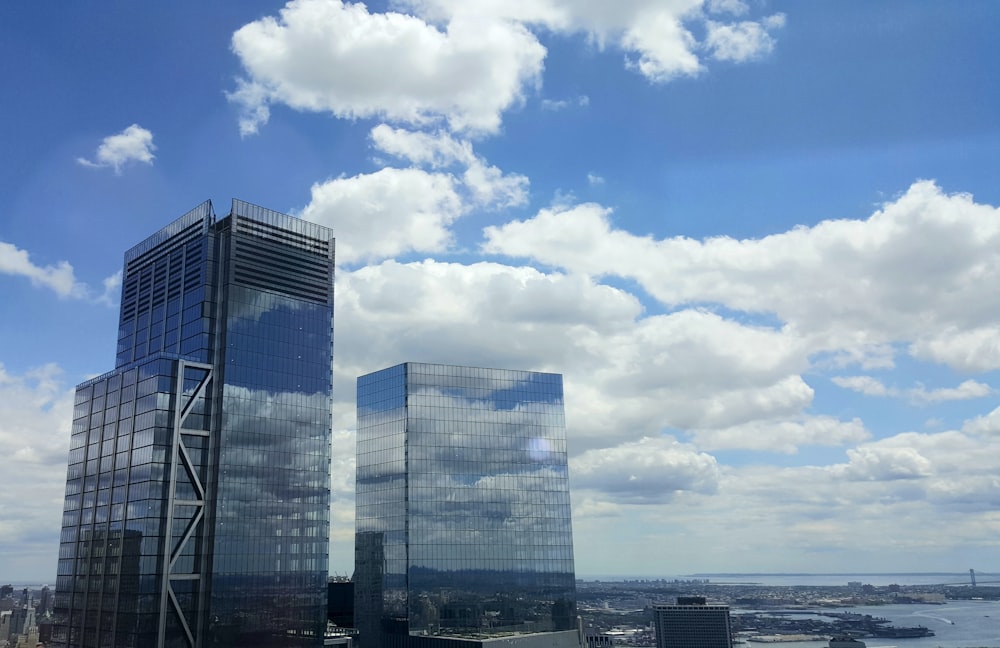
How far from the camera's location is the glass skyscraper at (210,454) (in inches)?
3799

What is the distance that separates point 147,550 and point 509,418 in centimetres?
7058

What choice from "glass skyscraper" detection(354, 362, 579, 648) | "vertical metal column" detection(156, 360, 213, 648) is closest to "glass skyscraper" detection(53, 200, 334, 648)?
"vertical metal column" detection(156, 360, 213, 648)

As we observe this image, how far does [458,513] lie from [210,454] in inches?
1946

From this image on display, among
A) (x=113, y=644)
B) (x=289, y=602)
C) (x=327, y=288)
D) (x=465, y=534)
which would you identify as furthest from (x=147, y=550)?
(x=465, y=534)

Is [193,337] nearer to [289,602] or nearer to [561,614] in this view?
[289,602]

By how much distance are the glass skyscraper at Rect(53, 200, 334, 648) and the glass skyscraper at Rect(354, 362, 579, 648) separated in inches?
887

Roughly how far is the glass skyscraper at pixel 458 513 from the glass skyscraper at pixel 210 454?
22.5m

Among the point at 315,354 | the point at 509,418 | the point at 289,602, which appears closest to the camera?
the point at 289,602

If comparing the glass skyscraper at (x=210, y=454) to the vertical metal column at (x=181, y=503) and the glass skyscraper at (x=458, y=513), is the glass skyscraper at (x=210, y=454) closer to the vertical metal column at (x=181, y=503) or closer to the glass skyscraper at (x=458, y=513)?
the vertical metal column at (x=181, y=503)

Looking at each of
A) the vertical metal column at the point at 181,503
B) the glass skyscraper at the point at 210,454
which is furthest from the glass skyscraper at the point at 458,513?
the vertical metal column at the point at 181,503

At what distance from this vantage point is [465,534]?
13438cm

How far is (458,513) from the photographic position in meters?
135

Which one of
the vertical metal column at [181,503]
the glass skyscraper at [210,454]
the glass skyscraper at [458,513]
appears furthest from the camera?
the glass skyscraper at [458,513]

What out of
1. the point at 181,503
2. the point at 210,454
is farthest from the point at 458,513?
the point at 181,503
